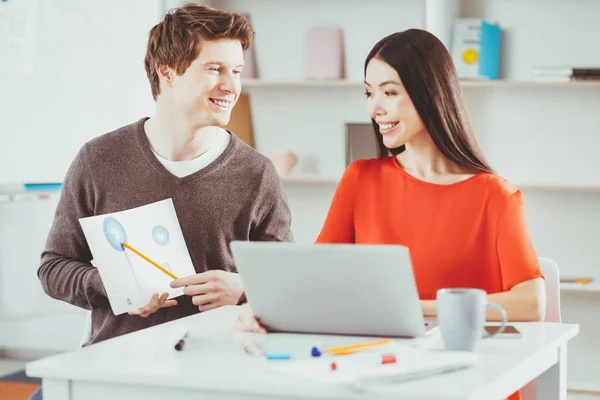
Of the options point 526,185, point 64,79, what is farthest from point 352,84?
point 64,79

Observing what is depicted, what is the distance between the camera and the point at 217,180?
221 centimetres

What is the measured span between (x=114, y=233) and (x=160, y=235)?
0.37 ft

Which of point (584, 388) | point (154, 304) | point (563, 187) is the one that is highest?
point (154, 304)

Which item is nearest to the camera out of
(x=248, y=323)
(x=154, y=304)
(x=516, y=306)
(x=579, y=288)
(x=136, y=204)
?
(x=248, y=323)

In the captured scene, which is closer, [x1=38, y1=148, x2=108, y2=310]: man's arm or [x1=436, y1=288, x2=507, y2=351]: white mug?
[x1=436, y1=288, x2=507, y2=351]: white mug

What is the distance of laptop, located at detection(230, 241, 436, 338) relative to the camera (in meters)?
1.46

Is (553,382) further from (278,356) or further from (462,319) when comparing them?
(278,356)

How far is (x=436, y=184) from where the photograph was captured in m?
2.11

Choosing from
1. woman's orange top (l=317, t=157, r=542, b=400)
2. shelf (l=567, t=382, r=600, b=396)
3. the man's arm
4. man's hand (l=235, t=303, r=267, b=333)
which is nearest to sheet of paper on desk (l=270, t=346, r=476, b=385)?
man's hand (l=235, t=303, r=267, b=333)

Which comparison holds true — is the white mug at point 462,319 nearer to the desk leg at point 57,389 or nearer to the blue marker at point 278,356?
the blue marker at point 278,356

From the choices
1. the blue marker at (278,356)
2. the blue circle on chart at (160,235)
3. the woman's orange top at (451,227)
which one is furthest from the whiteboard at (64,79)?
the blue marker at (278,356)

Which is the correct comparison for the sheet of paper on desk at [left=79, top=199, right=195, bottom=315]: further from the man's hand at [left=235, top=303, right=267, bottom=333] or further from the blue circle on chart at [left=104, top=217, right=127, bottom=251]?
the man's hand at [left=235, top=303, right=267, bottom=333]

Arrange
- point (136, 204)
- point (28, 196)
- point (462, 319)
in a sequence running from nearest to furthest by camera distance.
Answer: point (462, 319)
point (136, 204)
point (28, 196)

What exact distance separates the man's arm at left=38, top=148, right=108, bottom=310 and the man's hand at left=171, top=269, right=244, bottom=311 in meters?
0.28
